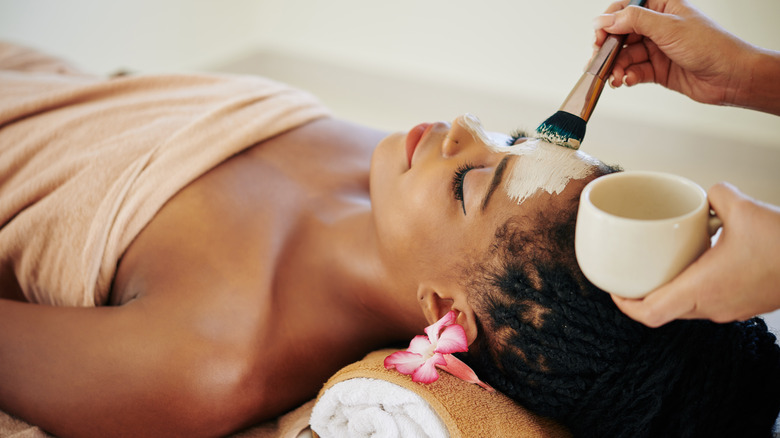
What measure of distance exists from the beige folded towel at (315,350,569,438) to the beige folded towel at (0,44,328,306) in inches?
21.2

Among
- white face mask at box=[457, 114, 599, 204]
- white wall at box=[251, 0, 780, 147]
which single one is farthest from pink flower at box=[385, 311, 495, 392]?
white wall at box=[251, 0, 780, 147]

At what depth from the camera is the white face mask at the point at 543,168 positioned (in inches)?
35.6

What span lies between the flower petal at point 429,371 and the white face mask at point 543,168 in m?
0.27

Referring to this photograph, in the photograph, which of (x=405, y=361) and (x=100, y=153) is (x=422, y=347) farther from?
(x=100, y=153)

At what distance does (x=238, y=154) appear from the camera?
1.32m

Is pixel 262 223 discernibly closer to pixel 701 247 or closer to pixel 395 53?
pixel 701 247

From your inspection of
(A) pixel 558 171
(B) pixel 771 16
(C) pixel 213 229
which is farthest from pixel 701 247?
(B) pixel 771 16

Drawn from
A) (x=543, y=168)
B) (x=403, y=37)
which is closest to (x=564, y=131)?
(x=543, y=168)

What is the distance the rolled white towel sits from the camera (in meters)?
0.87

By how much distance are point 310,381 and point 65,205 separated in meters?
0.59

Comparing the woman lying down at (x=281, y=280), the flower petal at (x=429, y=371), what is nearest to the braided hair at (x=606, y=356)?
the woman lying down at (x=281, y=280)

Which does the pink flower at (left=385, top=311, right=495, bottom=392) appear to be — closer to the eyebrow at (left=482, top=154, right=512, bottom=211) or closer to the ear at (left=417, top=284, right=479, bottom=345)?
the ear at (left=417, top=284, right=479, bottom=345)

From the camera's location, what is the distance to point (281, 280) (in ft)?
3.73

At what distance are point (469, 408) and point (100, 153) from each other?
90 centimetres
